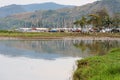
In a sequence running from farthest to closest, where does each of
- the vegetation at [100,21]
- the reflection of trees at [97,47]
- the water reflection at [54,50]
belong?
the vegetation at [100,21]
the reflection of trees at [97,47]
the water reflection at [54,50]

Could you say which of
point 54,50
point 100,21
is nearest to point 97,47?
point 54,50

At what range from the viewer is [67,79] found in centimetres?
2448

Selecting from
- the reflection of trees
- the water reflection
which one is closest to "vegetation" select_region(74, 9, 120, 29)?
the reflection of trees

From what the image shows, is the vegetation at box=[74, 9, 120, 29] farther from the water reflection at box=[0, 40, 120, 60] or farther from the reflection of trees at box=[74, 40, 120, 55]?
the water reflection at box=[0, 40, 120, 60]

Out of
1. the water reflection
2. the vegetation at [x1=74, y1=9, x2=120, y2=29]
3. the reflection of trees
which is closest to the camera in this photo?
the water reflection

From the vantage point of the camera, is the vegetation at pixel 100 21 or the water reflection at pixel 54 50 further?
the vegetation at pixel 100 21

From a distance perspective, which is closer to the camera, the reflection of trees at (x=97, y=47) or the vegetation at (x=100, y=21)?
the reflection of trees at (x=97, y=47)

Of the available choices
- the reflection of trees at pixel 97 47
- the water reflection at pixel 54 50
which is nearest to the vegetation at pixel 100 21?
the reflection of trees at pixel 97 47

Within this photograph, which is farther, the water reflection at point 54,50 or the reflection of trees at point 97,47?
the reflection of trees at point 97,47

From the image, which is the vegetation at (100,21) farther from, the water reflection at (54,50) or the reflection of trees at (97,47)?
the water reflection at (54,50)

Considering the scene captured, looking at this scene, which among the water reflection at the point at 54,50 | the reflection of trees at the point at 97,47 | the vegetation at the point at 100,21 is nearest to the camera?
the water reflection at the point at 54,50

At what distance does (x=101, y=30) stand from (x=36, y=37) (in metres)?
37.4

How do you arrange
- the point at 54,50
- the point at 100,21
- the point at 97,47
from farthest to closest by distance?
1. the point at 100,21
2. the point at 97,47
3. the point at 54,50

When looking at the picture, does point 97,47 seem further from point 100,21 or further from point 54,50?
point 100,21
